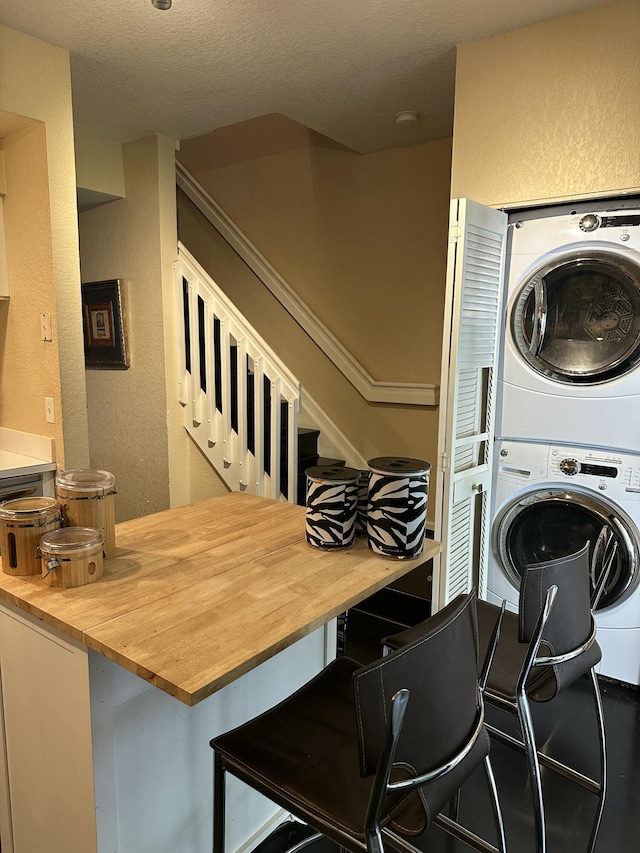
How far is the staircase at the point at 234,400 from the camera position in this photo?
314 centimetres

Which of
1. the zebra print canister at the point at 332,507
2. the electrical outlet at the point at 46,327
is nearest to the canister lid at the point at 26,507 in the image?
the zebra print canister at the point at 332,507

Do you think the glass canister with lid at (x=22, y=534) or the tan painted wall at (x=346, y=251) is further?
the tan painted wall at (x=346, y=251)

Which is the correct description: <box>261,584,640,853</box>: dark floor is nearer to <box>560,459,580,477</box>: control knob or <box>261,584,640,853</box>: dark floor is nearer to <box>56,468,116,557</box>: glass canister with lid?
<box>560,459,580,477</box>: control knob

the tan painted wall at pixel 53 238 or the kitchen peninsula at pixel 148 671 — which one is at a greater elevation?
the tan painted wall at pixel 53 238

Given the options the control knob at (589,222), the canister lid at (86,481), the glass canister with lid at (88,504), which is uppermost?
the control knob at (589,222)

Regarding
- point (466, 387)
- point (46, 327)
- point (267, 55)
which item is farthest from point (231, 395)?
point (267, 55)

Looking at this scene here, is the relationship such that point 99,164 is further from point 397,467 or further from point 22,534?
point 397,467

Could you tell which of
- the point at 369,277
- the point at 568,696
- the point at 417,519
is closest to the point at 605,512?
the point at 568,696

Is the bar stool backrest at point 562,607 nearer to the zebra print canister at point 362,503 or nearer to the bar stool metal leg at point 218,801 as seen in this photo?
the zebra print canister at point 362,503

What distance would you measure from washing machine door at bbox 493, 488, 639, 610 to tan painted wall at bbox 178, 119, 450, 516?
1.26m

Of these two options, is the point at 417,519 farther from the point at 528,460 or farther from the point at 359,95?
the point at 359,95

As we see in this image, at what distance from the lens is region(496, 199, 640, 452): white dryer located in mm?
2189

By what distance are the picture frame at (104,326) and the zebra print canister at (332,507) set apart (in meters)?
2.71

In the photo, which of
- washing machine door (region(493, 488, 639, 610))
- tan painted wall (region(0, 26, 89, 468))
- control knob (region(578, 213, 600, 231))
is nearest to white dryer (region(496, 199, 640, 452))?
control knob (region(578, 213, 600, 231))
